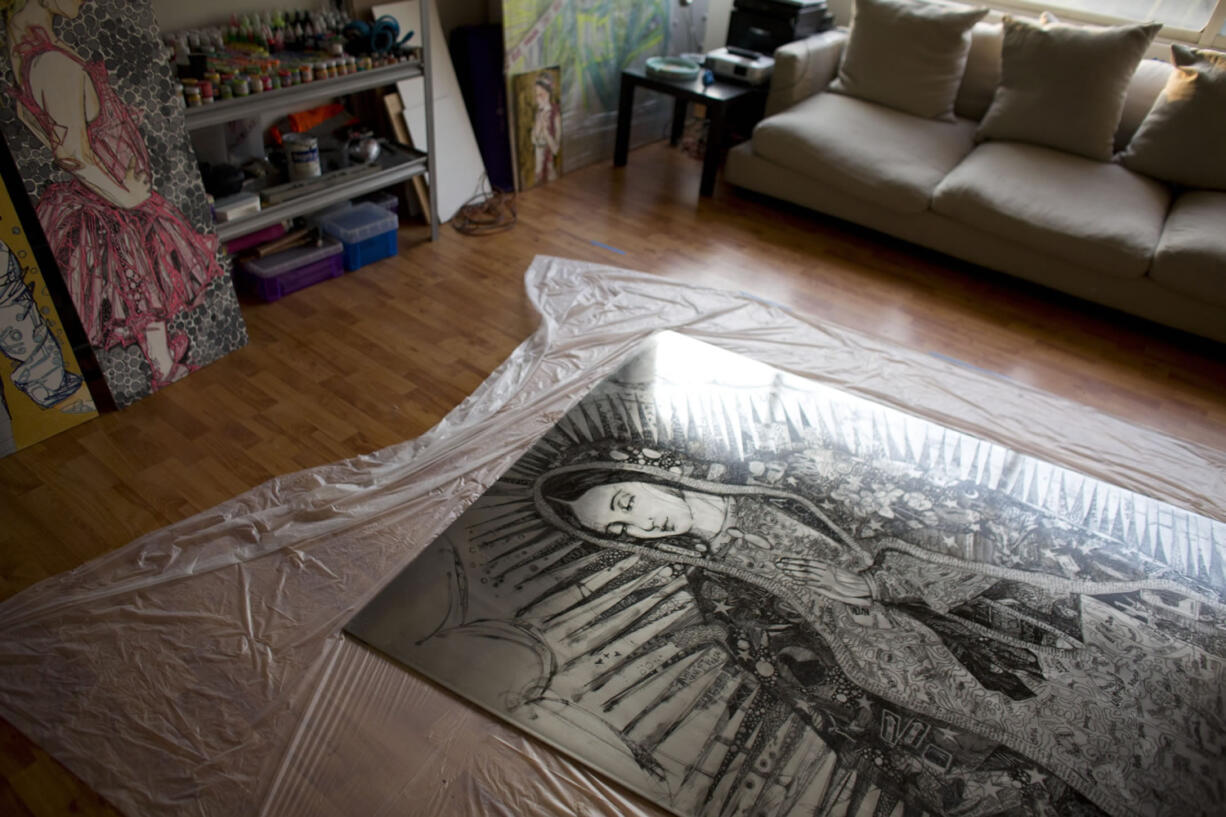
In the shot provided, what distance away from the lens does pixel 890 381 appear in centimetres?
276

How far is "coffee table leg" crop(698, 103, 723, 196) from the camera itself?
3.74m

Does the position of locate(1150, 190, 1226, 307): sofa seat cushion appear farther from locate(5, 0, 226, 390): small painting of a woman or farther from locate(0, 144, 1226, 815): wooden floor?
locate(5, 0, 226, 390): small painting of a woman

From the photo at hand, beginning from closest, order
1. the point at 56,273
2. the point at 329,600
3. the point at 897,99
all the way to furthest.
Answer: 1. the point at 329,600
2. the point at 56,273
3. the point at 897,99

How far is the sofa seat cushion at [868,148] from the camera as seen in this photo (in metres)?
3.44

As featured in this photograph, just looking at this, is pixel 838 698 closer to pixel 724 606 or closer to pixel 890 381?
pixel 724 606

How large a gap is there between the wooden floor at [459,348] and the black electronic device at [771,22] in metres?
0.68

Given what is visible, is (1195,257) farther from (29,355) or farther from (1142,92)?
(29,355)

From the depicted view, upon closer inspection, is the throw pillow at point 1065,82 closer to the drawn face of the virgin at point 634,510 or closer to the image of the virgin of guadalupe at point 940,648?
the image of the virgin of guadalupe at point 940,648

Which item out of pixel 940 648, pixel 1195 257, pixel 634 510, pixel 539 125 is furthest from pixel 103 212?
pixel 1195 257

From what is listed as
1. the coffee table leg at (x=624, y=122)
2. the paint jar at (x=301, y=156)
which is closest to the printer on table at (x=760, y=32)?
the coffee table leg at (x=624, y=122)

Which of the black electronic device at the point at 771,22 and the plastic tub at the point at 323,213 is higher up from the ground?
the black electronic device at the point at 771,22

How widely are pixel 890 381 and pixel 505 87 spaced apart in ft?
6.94

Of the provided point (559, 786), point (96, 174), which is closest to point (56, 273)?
point (96, 174)

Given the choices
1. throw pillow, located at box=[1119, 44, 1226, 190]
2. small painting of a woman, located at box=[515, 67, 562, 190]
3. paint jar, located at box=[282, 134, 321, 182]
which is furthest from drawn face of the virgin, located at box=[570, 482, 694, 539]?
throw pillow, located at box=[1119, 44, 1226, 190]
